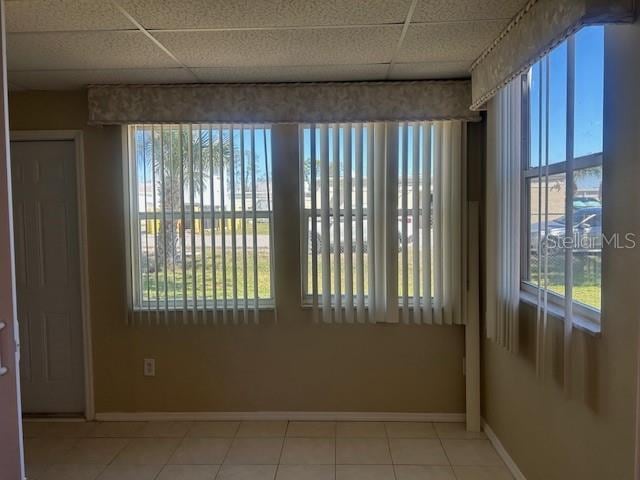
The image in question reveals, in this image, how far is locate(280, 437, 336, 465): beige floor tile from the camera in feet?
9.04

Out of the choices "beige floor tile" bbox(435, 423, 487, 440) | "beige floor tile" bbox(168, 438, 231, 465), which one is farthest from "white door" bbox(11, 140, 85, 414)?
"beige floor tile" bbox(435, 423, 487, 440)

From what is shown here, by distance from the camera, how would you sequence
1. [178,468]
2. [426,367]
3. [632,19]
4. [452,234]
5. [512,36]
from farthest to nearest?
[426,367], [452,234], [178,468], [512,36], [632,19]

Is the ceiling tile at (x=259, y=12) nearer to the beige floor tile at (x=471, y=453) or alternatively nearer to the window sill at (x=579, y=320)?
the window sill at (x=579, y=320)

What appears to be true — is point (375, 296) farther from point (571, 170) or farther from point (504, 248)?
point (571, 170)

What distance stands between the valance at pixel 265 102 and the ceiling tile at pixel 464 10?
934 millimetres

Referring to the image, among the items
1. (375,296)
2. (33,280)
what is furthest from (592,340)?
(33,280)

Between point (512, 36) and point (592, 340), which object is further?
point (512, 36)

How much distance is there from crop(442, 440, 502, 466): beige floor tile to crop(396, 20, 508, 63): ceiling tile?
7.48 ft

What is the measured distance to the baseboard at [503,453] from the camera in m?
2.57

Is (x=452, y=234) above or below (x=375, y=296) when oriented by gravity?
above

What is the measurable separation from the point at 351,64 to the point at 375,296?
1452 mm

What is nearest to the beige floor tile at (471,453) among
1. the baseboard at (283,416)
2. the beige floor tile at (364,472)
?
the baseboard at (283,416)

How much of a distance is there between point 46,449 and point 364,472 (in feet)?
6.45

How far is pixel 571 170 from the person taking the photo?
69.6 inches
